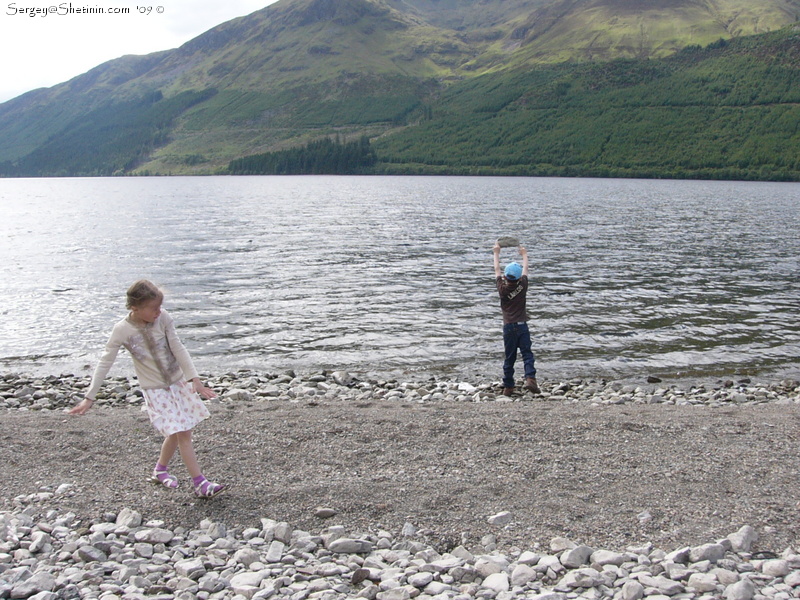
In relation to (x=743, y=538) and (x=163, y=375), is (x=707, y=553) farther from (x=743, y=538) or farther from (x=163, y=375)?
(x=163, y=375)

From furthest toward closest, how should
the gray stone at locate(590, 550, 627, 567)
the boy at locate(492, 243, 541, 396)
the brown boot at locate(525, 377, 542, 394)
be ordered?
1. the brown boot at locate(525, 377, 542, 394)
2. the boy at locate(492, 243, 541, 396)
3. the gray stone at locate(590, 550, 627, 567)

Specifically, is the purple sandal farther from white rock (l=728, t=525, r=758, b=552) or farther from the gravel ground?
white rock (l=728, t=525, r=758, b=552)

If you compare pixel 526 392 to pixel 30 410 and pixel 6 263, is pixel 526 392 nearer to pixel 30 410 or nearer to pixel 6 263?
pixel 30 410

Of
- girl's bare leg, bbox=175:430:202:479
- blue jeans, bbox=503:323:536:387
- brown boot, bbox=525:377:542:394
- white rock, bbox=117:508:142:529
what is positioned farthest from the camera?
brown boot, bbox=525:377:542:394

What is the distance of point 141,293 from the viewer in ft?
25.3

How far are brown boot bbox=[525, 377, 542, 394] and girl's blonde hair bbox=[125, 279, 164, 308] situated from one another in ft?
33.6

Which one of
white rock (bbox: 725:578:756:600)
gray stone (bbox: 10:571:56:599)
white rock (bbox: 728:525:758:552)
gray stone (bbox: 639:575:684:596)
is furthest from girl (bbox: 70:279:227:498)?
white rock (bbox: 728:525:758:552)

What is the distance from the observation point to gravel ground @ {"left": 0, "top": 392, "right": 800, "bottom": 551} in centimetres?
776

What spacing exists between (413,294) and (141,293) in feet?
70.9

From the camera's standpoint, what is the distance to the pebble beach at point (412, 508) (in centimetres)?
656

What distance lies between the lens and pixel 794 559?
683 centimetres

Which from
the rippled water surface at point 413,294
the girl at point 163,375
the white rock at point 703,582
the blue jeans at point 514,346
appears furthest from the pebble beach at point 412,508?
the rippled water surface at point 413,294

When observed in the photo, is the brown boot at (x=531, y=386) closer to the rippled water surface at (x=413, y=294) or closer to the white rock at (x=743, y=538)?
the rippled water surface at (x=413, y=294)

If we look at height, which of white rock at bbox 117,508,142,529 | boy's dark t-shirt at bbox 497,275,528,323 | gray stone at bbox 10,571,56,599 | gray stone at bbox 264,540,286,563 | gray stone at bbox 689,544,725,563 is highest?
boy's dark t-shirt at bbox 497,275,528,323
